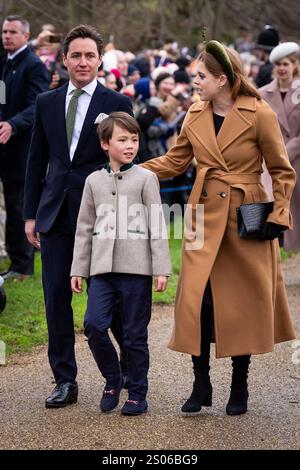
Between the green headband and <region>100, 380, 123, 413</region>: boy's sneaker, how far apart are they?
1.79 m

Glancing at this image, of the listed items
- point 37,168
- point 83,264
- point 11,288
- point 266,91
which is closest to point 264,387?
point 83,264

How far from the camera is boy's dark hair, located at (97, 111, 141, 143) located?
579 cm

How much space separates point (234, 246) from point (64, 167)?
3.39 feet

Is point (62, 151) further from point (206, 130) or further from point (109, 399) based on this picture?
point (109, 399)

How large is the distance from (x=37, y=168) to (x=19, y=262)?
3.82 metres

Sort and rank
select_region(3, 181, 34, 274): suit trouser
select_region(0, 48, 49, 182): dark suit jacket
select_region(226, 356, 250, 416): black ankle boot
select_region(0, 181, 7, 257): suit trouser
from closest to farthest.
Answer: select_region(226, 356, 250, 416): black ankle boot < select_region(0, 48, 49, 182): dark suit jacket < select_region(3, 181, 34, 274): suit trouser < select_region(0, 181, 7, 257): suit trouser

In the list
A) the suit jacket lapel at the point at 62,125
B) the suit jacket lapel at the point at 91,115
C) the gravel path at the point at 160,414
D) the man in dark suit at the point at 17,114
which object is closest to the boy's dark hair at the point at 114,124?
the suit jacket lapel at the point at 91,115

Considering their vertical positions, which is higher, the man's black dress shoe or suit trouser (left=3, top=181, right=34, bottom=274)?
suit trouser (left=3, top=181, right=34, bottom=274)

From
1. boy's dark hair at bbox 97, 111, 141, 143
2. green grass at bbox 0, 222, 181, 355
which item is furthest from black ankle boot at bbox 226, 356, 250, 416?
green grass at bbox 0, 222, 181, 355

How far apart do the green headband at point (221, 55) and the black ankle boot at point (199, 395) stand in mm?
1631

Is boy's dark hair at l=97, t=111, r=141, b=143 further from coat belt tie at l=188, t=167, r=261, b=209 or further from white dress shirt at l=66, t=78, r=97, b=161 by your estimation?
coat belt tie at l=188, t=167, r=261, b=209

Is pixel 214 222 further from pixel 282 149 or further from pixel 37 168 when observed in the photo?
pixel 37 168

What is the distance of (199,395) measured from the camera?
597 cm

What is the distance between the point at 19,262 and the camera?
391 inches
